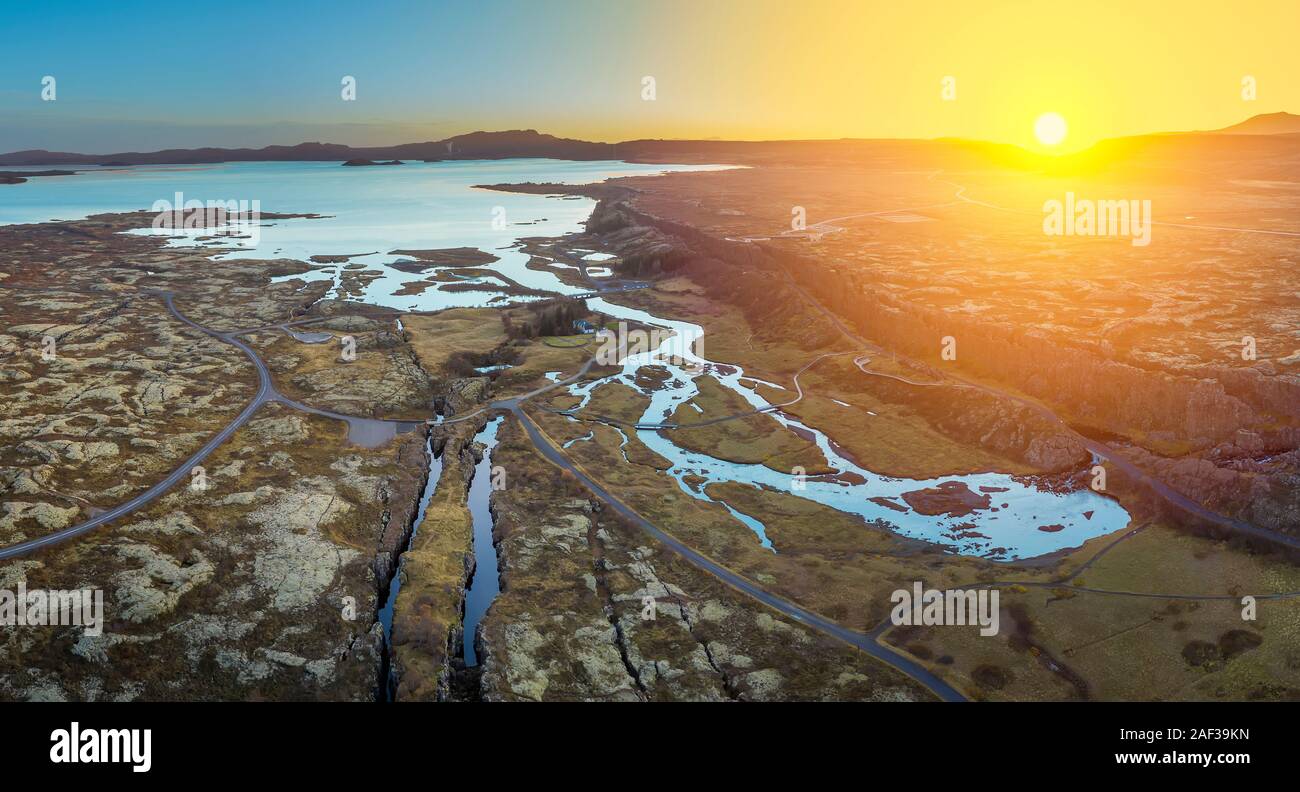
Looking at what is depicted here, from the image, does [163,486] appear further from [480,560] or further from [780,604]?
[780,604]

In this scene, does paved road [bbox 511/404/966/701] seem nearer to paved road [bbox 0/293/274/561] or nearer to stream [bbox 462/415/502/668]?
stream [bbox 462/415/502/668]

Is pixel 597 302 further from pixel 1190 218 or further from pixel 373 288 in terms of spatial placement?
pixel 1190 218

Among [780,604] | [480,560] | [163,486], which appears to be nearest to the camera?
[780,604]

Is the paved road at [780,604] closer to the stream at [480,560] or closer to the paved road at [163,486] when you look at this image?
the stream at [480,560]

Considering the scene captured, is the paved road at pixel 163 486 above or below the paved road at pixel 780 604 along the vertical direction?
above

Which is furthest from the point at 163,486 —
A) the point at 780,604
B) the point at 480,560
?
the point at 780,604

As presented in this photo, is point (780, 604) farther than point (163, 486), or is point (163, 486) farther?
point (163, 486)

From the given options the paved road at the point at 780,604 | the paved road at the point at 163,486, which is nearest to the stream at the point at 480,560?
the paved road at the point at 780,604

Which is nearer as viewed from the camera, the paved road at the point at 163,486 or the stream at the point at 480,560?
the stream at the point at 480,560
